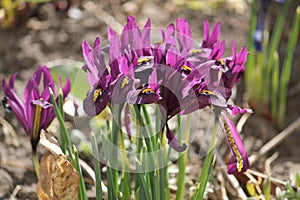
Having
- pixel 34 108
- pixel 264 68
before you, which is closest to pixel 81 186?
pixel 34 108

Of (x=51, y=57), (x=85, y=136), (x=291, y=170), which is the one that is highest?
(x=51, y=57)

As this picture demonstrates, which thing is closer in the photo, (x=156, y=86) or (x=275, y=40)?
(x=156, y=86)

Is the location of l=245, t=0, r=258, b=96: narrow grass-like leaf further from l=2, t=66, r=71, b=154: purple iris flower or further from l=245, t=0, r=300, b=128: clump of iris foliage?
l=2, t=66, r=71, b=154: purple iris flower

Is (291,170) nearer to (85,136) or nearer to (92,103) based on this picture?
(85,136)

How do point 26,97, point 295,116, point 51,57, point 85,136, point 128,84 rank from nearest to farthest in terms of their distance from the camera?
point 128,84
point 26,97
point 85,136
point 295,116
point 51,57

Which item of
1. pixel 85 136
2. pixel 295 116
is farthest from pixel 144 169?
pixel 295 116

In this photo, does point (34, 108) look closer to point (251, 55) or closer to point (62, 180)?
point (62, 180)

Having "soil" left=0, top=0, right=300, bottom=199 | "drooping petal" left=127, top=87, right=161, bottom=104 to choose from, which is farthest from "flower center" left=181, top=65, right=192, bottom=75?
"soil" left=0, top=0, right=300, bottom=199
